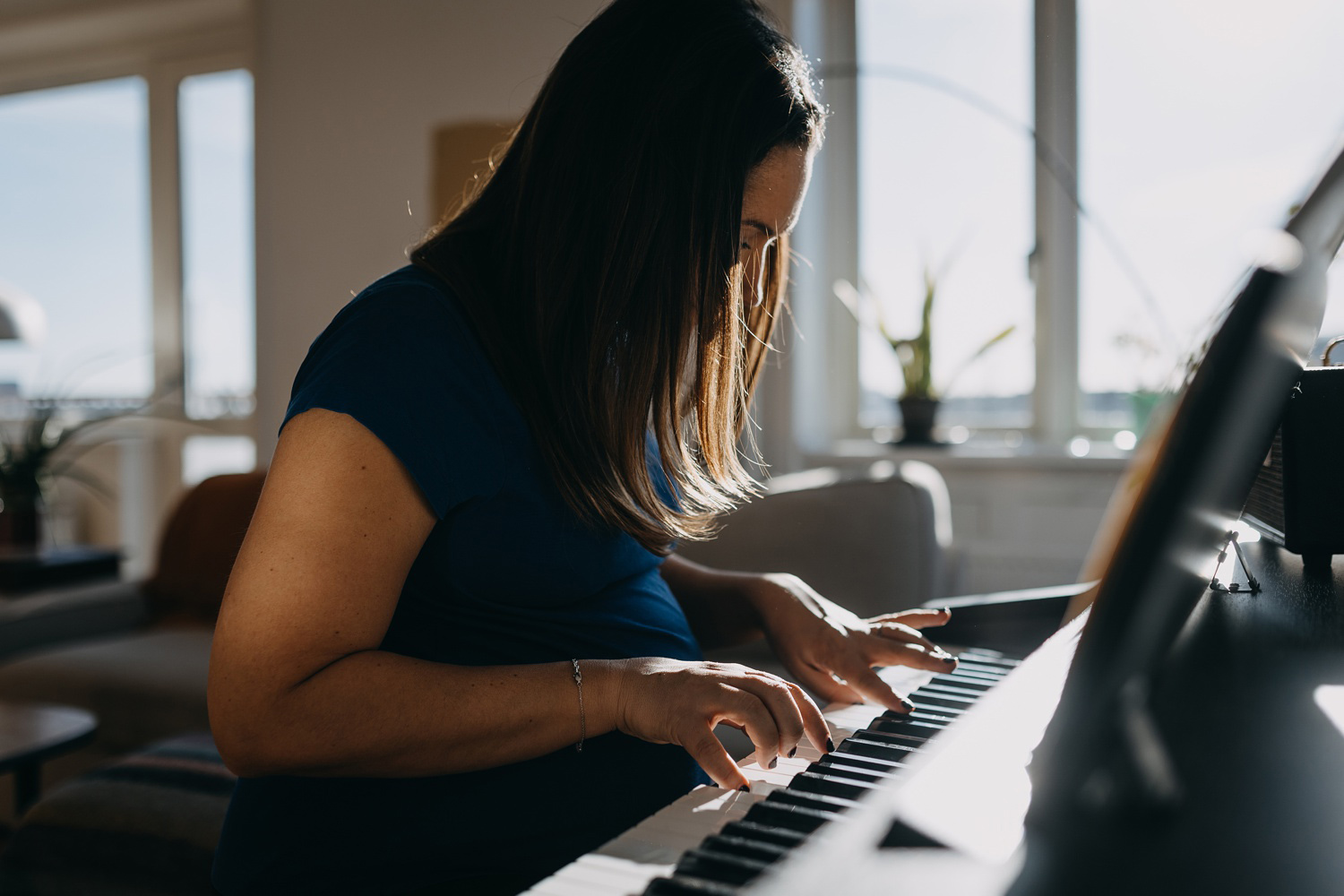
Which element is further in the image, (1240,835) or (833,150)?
(833,150)

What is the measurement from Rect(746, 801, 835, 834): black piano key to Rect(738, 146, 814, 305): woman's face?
51 centimetres

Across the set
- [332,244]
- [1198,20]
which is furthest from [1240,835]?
[332,244]

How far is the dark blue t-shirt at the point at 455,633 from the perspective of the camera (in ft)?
2.46

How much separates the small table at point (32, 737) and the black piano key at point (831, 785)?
67.7 inches

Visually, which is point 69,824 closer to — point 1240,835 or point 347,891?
point 347,891

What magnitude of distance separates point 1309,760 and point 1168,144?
8.91 ft

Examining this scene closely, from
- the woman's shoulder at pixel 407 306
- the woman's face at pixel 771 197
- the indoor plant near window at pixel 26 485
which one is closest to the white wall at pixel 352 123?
the indoor plant near window at pixel 26 485

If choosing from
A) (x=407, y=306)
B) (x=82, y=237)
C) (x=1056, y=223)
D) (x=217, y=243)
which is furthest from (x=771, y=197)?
(x=82, y=237)

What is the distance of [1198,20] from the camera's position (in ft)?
9.00

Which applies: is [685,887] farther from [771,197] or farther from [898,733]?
[771,197]

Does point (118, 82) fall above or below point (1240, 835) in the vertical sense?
above

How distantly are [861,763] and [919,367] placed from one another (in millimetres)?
2344

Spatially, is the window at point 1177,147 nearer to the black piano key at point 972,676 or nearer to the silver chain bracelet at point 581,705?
the black piano key at point 972,676

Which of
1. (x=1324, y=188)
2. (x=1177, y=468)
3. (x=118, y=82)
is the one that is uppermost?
(x=118, y=82)
